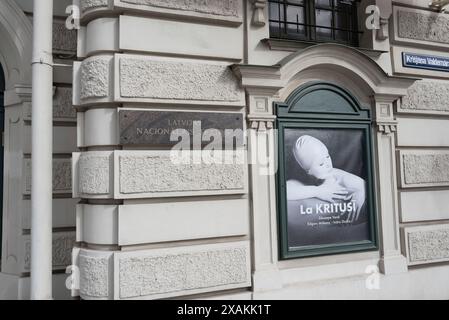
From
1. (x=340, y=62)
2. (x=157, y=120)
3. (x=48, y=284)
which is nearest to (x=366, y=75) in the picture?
(x=340, y=62)

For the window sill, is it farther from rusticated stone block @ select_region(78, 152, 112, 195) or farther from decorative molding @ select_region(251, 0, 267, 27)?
rusticated stone block @ select_region(78, 152, 112, 195)

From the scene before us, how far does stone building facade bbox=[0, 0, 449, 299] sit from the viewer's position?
4297 millimetres

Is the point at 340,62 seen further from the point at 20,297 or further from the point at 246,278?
the point at 20,297

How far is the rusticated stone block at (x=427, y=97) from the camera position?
19.0ft

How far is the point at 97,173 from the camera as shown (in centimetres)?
427

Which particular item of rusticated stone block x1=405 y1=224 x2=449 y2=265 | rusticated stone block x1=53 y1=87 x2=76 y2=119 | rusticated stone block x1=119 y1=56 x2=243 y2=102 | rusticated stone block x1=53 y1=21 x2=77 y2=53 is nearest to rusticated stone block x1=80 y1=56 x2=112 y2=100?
rusticated stone block x1=119 y1=56 x2=243 y2=102

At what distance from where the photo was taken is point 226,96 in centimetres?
471

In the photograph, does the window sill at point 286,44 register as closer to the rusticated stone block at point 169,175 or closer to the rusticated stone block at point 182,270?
the rusticated stone block at point 169,175

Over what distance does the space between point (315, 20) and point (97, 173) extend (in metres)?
3.72

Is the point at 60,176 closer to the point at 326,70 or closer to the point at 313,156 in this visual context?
the point at 313,156

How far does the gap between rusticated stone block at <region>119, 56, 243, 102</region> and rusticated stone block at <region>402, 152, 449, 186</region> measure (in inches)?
109

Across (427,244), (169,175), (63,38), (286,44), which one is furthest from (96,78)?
(427,244)

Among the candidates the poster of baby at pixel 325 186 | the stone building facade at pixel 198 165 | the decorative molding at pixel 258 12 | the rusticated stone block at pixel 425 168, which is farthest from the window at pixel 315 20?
the rusticated stone block at pixel 425 168

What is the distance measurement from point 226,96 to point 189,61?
60 centimetres
